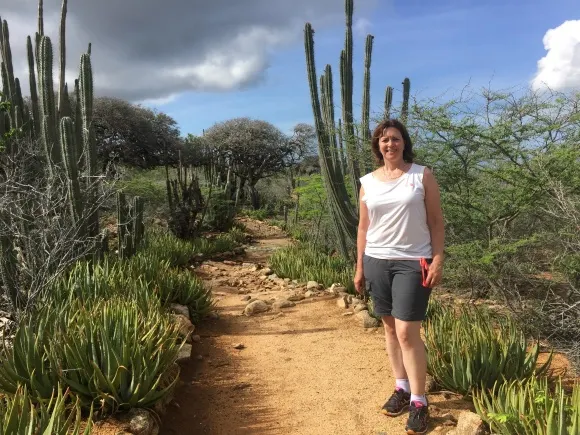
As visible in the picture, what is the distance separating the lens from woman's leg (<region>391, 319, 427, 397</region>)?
2.65 meters

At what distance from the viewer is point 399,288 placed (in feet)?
8.77

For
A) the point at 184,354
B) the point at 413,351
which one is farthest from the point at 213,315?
the point at 413,351

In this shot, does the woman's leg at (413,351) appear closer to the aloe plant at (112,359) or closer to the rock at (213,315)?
the aloe plant at (112,359)

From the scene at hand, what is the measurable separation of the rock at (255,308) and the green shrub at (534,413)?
3.63 metres

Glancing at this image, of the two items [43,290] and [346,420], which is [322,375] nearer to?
[346,420]

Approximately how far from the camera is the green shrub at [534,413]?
6.88 ft

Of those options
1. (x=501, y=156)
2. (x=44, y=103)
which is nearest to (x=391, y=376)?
(x=501, y=156)

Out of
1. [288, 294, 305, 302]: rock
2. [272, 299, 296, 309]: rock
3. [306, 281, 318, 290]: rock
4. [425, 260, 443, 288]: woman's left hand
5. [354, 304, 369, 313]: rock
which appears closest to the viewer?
[425, 260, 443, 288]: woman's left hand

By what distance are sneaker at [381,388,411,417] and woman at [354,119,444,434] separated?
25 cm

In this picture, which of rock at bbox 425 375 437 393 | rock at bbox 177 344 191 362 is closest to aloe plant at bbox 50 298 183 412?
rock at bbox 177 344 191 362

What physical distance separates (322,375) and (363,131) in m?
3.72

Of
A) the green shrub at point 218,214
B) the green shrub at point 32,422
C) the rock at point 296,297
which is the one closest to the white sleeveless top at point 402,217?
the green shrub at point 32,422

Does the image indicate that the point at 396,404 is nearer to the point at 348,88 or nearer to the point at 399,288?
the point at 399,288

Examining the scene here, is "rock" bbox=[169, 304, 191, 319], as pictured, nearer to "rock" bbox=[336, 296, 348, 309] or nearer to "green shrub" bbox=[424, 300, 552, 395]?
"rock" bbox=[336, 296, 348, 309]
